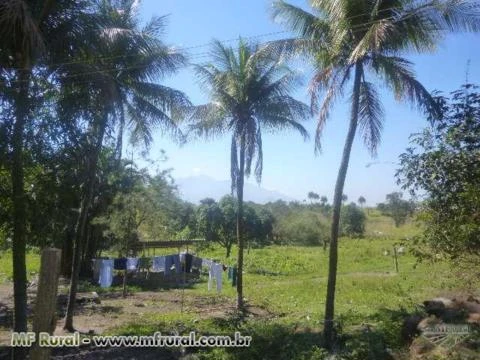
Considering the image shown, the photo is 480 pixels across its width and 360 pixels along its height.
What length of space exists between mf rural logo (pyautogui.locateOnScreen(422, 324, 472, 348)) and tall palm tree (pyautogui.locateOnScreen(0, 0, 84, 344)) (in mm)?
7698

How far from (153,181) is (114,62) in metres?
12.5

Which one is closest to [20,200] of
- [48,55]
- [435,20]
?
[48,55]

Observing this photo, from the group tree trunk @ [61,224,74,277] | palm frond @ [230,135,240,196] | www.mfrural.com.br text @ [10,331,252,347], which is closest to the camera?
www.mfrural.com.br text @ [10,331,252,347]

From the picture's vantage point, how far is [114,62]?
41.5 ft

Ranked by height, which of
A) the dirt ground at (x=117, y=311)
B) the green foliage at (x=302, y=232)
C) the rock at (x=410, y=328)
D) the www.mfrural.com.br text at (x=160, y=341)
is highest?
the green foliage at (x=302, y=232)

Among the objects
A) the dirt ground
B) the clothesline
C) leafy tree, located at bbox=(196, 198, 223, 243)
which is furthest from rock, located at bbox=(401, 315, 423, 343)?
leafy tree, located at bbox=(196, 198, 223, 243)

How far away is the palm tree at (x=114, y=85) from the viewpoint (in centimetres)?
1022

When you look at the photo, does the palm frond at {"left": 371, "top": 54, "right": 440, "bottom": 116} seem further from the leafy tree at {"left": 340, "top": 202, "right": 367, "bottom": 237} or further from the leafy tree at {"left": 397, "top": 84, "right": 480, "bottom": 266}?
the leafy tree at {"left": 340, "top": 202, "right": 367, "bottom": 237}

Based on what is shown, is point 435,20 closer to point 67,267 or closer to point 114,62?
point 114,62

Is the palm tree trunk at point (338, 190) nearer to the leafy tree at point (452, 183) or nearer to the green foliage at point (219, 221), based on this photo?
the leafy tree at point (452, 183)

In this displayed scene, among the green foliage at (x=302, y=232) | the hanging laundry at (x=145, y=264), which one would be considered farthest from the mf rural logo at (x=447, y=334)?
the green foliage at (x=302, y=232)

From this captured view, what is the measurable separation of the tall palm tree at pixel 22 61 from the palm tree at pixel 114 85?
576mm

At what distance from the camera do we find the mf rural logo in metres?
7.93

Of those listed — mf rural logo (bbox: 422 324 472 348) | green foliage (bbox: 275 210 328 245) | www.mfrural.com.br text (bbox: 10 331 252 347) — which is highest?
green foliage (bbox: 275 210 328 245)
